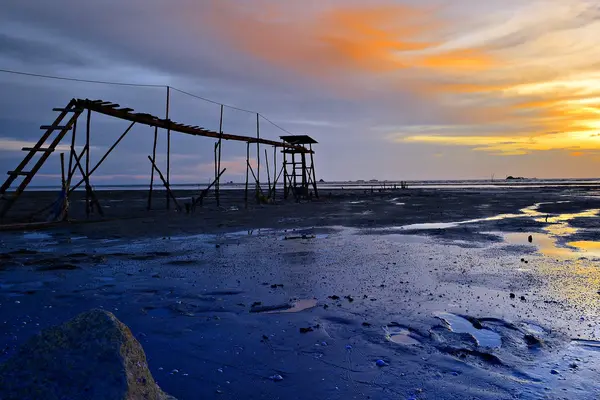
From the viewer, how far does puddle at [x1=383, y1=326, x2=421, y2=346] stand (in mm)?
4922

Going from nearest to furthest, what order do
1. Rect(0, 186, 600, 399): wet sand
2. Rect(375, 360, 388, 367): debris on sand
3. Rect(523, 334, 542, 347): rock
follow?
Rect(0, 186, 600, 399): wet sand → Rect(375, 360, 388, 367): debris on sand → Rect(523, 334, 542, 347): rock

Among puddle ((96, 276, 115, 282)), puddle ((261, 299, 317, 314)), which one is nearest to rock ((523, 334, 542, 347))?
puddle ((261, 299, 317, 314))

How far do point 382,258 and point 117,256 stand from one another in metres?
6.64

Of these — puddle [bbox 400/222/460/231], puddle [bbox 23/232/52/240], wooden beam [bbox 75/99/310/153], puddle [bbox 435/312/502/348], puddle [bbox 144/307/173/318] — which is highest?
wooden beam [bbox 75/99/310/153]

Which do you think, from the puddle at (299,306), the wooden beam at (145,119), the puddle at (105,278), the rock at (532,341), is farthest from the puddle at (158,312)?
the wooden beam at (145,119)

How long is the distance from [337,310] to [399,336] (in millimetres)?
1216

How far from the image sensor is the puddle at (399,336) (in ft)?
16.1

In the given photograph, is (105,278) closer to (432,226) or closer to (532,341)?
(532,341)

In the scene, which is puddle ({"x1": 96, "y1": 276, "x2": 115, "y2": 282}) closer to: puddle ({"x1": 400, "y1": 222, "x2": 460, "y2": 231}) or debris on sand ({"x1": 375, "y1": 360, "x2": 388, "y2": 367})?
debris on sand ({"x1": 375, "y1": 360, "x2": 388, "y2": 367})

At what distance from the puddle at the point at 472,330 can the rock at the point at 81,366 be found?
3.66 m

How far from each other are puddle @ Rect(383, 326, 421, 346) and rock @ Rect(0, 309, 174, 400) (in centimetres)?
285

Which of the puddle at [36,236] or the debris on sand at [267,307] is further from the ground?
the puddle at [36,236]

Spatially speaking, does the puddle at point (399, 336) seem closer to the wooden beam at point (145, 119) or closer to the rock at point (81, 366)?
the rock at point (81, 366)

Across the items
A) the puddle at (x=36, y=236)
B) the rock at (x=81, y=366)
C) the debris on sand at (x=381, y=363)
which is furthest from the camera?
the puddle at (x=36, y=236)
